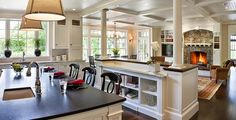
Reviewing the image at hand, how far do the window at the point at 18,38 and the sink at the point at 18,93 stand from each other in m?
5.01

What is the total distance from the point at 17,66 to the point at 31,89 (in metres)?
1.58

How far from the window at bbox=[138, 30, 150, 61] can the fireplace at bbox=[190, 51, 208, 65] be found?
8.91 ft

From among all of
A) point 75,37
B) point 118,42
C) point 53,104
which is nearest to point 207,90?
point 75,37

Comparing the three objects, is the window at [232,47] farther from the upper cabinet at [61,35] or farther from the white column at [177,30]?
the upper cabinet at [61,35]

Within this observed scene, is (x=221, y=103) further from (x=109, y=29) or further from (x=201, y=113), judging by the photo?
(x=109, y=29)

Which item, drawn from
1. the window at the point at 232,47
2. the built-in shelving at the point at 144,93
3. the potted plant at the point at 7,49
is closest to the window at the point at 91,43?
the potted plant at the point at 7,49

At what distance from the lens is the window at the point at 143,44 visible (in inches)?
498

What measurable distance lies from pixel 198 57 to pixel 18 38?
9.60 meters

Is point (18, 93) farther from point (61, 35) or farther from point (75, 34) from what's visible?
point (75, 34)

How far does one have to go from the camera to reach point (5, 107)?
1769 millimetres

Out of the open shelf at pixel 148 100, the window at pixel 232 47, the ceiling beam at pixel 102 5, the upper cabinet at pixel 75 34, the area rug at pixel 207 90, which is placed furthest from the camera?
the window at pixel 232 47

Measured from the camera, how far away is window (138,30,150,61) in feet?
41.5

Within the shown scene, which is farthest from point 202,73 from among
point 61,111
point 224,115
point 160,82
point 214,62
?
point 61,111

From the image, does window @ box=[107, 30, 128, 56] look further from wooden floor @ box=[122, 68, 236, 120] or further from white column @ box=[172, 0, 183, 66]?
white column @ box=[172, 0, 183, 66]
